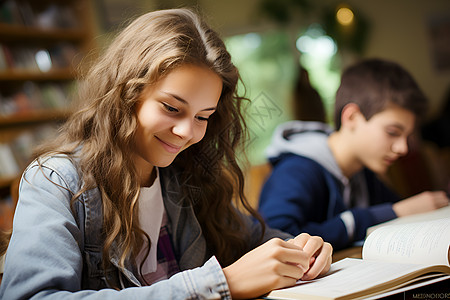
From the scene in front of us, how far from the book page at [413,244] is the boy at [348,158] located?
29 cm

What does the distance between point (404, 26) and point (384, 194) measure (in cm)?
514

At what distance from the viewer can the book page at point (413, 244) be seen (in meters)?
0.93

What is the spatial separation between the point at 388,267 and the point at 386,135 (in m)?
0.78

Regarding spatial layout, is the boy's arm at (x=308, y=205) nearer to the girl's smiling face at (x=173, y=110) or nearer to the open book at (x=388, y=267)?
the open book at (x=388, y=267)

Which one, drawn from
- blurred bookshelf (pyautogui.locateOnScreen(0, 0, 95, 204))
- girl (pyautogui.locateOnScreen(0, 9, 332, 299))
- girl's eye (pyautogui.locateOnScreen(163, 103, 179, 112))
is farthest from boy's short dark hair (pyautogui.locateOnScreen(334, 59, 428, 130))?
blurred bookshelf (pyautogui.locateOnScreen(0, 0, 95, 204))

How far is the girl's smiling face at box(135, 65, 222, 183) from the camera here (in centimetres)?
95

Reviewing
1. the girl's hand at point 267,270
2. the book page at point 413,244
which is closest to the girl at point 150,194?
the girl's hand at point 267,270

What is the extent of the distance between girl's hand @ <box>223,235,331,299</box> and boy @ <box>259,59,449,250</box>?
48 centimetres

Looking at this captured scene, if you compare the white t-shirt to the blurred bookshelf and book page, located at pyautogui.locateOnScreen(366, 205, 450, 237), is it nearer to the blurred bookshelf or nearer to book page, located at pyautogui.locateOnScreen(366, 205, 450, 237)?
book page, located at pyautogui.locateOnScreen(366, 205, 450, 237)

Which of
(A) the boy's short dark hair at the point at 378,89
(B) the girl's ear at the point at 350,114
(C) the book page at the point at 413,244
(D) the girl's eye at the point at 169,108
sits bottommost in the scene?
(C) the book page at the point at 413,244

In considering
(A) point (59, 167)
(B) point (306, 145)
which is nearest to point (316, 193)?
(B) point (306, 145)

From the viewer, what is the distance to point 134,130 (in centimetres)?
97

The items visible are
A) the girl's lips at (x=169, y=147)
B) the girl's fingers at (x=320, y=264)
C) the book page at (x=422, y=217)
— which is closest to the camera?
the girl's fingers at (x=320, y=264)

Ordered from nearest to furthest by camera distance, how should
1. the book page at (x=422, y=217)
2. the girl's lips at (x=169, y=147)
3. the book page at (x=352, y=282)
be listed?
the book page at (x=352, y=282)
the girl's lips at (x=169, y=147)
the book page at (x=422, y=217)
